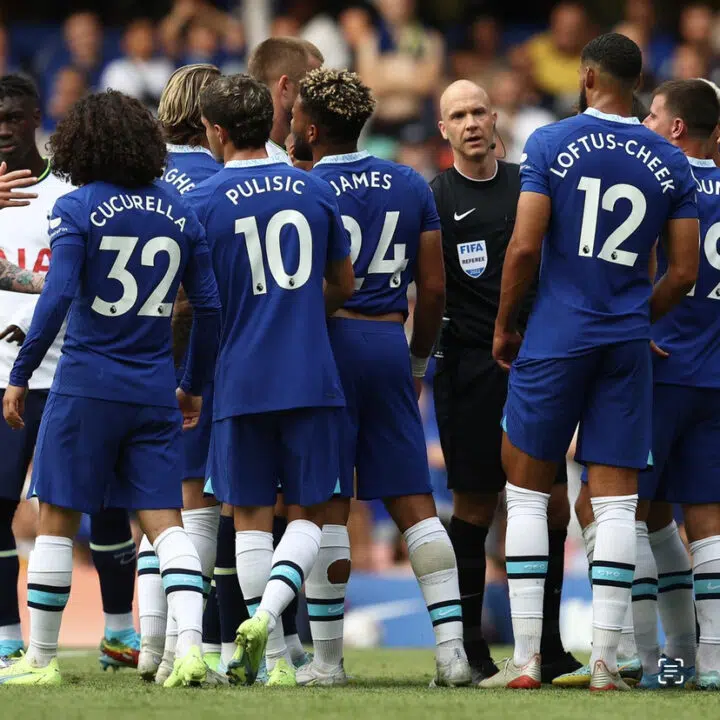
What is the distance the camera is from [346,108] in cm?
619

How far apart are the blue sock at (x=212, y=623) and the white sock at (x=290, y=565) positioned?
0.85 meters

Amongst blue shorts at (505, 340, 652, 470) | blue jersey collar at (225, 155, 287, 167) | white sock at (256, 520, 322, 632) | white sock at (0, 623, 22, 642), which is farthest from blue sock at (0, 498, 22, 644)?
blue shorts at (505, 340, 652, 470)

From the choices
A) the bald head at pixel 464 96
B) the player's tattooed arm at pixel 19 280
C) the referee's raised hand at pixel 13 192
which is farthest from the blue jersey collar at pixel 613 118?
the player's tattooed arm at pixel 19 280

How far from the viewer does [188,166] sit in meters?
6.62

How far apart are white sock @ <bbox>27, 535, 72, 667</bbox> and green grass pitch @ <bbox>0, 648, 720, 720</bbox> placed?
18 centimetres

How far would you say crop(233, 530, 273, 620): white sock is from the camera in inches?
234

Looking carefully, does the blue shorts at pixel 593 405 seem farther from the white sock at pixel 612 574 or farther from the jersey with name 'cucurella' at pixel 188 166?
the jersey with name 'cucurella' at pixel 188 166

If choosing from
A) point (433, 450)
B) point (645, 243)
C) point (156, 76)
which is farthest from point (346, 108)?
point (156, 76)

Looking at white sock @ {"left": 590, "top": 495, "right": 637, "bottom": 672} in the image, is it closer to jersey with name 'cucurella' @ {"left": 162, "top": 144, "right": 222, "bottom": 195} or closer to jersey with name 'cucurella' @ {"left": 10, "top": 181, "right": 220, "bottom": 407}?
jersey with name 'cucurella' @ {"left": 10, "top": 181, "right": 220, "bottom": 407}

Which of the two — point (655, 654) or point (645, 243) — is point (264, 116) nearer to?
point (645, 243)

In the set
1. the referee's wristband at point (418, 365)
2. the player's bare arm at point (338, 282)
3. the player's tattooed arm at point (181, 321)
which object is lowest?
the referee's wristband at point (418, 365)

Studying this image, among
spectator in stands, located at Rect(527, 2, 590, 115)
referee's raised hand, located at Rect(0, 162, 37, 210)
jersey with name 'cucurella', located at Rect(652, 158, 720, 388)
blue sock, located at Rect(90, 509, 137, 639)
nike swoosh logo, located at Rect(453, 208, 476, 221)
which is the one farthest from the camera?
spectator in stands, located at Rect(527, 2, 590, 115)

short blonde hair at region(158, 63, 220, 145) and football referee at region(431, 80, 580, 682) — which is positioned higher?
short blonde hair at region(158, 63, 220, 145)

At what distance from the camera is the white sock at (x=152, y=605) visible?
6324 millimetres
